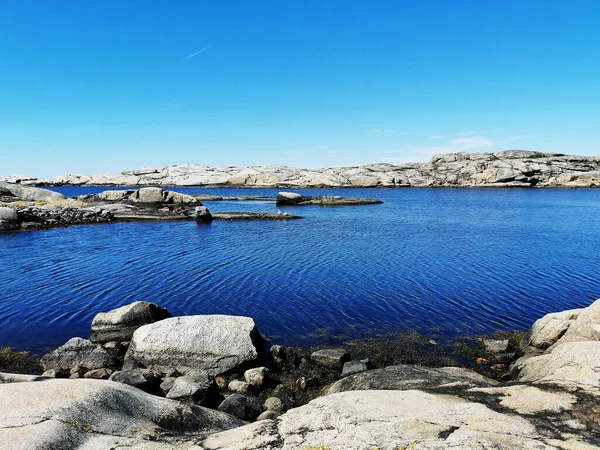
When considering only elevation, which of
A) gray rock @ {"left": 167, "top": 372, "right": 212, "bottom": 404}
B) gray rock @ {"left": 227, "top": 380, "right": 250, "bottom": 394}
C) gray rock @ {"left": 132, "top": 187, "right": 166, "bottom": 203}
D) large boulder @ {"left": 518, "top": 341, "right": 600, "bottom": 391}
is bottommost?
gray rock @ {"left": 227, "top": 380, "right": 250, "bottom": 394}

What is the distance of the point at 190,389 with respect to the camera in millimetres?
12211

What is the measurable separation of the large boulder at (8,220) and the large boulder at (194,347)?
136 feet

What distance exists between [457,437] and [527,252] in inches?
1332

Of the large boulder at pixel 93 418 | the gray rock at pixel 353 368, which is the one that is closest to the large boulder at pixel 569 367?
the gray rock at pixel 353 368

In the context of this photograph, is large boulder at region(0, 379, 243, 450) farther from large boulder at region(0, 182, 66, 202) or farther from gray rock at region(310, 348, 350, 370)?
large boulder at region(0, 182, 66, 202)

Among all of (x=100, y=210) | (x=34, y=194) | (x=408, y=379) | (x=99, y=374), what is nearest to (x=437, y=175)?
(x=100, y=210)

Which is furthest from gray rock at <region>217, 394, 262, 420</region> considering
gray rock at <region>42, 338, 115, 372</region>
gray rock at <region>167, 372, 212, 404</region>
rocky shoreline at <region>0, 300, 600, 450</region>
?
gray rock at <region>42, 338, 115, 372</region>

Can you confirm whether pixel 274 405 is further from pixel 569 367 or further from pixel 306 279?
pixel 306 279

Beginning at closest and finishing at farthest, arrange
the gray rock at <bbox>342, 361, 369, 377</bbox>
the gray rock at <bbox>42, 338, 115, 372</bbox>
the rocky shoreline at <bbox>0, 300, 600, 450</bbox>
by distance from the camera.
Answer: the rocky shoreline at <bbox>0, 300, 600, 450</bbox> < the gray rock at <bbox>342, 361, 369, 377</bbox> < the gray rock at <bbox>42, 338, 115, 372</bbox>

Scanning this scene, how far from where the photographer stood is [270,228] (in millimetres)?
53438

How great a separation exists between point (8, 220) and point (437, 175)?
170 metres

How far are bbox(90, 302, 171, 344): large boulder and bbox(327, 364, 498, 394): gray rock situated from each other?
32.4 ft

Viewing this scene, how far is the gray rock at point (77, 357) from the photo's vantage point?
14680 millimetres

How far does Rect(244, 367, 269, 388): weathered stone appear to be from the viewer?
13500 millimetres
